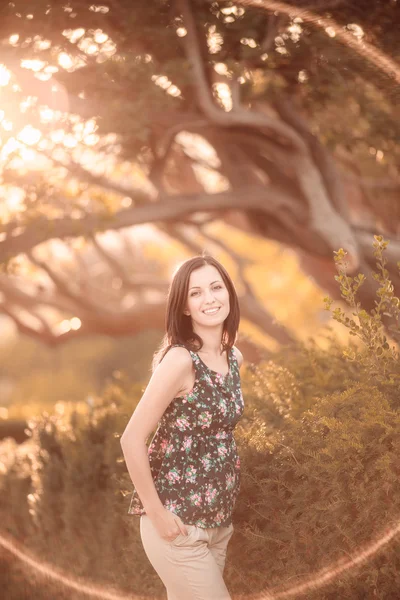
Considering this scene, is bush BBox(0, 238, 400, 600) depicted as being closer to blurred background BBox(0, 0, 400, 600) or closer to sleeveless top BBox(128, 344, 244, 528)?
blurred background BBox(0, 0, 400, 600)

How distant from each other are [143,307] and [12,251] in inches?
149

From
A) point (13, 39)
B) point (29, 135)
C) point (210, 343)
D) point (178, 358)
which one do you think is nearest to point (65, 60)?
point (13, 39)

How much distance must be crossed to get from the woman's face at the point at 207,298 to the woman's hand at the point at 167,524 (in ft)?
2.90

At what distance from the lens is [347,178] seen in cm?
1037

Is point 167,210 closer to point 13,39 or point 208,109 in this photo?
point 208,109

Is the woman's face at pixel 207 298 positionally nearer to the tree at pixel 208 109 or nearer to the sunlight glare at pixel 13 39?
the tree at pixel 208 109

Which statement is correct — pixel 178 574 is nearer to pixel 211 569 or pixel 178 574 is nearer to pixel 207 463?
pixel 211 569

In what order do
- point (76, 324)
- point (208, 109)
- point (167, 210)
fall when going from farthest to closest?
point (76, 324) → point (167, 210) → point (208, 109)

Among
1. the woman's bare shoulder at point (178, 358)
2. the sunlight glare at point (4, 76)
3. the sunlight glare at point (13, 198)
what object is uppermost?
the woman's bare shoulder at point (178, 358)

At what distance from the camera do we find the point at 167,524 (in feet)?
10.1

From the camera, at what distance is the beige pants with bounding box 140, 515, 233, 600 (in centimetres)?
314

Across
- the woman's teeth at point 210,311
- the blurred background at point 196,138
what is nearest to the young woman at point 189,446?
the woman's teeth at point 210,311

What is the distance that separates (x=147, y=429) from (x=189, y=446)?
27 cm

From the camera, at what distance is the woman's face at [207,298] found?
338 centimetres
